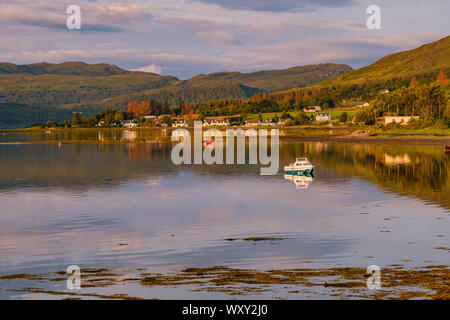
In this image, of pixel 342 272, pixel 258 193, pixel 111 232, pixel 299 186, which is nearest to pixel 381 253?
pixel 342 272

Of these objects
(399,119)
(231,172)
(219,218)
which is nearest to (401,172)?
(231,172)

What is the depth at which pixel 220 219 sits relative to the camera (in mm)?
39469

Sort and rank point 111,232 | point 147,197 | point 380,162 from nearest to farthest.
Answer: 1. point 111,232
2. point 147,197
3. point 380,162

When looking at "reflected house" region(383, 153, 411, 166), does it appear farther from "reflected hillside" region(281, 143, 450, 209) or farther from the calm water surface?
the calm water surface

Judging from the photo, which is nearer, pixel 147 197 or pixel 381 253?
pixel 381 253

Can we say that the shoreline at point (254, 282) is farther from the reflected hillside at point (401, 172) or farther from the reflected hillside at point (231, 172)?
the reflected hillside at point (231, 172)

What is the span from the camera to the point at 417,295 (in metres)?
18.6

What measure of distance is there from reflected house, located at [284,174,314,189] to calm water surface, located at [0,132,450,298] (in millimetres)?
331

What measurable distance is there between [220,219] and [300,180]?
28497mm

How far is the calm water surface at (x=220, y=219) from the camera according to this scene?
88.1 feet

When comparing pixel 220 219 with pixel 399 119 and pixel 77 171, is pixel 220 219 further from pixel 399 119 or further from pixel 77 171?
pixel 399 119
